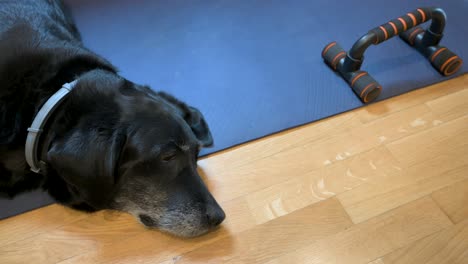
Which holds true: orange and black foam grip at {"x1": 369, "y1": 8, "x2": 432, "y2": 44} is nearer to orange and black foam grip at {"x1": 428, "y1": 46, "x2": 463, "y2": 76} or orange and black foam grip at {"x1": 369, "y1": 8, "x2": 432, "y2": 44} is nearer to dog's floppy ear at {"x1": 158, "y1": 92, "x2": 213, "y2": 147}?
orange and black foam grip at {"x1": 428, "y1": 46, "x2": 463, "y2": 76}

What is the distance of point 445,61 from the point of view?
6.45 ft

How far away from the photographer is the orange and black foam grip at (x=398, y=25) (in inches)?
73.1

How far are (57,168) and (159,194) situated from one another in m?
0.34

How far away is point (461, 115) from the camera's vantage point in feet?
6.19

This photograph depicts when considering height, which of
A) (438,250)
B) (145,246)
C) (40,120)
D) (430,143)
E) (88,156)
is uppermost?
(40,120)

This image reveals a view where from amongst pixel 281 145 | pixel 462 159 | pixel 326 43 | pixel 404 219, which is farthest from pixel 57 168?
pixel 462 159

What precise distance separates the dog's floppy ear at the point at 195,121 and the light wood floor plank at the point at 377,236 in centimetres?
58

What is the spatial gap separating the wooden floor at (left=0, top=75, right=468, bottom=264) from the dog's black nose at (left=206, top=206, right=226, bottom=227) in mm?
104

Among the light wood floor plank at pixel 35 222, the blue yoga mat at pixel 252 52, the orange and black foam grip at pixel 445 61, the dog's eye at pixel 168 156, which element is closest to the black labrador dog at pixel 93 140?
the dog's eye at pixel 168 156

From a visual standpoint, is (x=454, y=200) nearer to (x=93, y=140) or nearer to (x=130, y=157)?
(x=130, y=157)

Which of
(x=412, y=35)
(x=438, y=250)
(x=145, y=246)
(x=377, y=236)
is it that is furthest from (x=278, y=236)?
(x=412, y=35)

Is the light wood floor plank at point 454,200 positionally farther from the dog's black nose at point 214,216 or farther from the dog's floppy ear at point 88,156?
the dog's floppy ear at point 88,156

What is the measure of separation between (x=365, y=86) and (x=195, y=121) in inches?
34.1

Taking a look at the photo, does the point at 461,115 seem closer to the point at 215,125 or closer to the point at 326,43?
the point at 326,43
